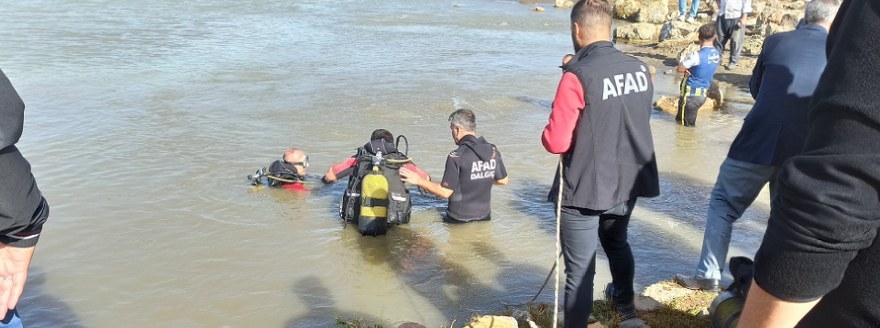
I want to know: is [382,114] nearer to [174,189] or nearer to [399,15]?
[174,189]

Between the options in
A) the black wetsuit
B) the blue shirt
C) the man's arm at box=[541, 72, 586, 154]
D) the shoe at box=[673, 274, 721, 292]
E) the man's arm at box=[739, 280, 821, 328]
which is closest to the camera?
the man's arm at box=[739, 280, 821, 328]

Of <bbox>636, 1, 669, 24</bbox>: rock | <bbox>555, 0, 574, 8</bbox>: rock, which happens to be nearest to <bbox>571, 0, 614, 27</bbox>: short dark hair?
<bbox>636, 1, 669, 24</bbox>: rock

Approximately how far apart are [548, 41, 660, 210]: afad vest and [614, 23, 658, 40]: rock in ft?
62.1

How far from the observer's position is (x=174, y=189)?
24.5 ft

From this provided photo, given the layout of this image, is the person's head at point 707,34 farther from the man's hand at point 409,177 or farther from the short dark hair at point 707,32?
the man's hand at point 409,177

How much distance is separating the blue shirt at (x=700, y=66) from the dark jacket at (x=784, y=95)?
5.80 m

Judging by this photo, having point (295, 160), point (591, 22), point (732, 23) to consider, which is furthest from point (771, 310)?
point (732, 23)

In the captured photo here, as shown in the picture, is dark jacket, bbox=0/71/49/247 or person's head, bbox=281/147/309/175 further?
person's head, bbox=281/147/309/175

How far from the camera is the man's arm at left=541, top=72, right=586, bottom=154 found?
10.7 ft

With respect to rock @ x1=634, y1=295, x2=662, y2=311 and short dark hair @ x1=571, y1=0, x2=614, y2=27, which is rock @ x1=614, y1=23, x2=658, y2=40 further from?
short dark hair @ x1=571, y1=0, x2=614, y2=27

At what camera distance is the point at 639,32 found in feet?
70.3

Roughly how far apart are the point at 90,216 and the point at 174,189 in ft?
3.22

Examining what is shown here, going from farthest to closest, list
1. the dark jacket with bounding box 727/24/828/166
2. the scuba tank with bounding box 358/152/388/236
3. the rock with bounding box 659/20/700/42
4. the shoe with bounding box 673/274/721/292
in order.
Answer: the rock with bounding box 659/20/700/42 → the scuba tank with bounding box 358/152/388/236 → the shoe with bounding box 673/274/721/292 → the dark jacket with bounding box 727/24/828/166

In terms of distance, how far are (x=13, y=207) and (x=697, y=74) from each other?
362 inches
